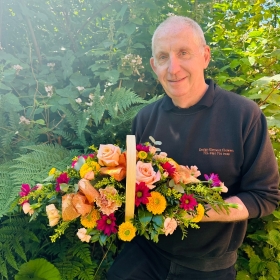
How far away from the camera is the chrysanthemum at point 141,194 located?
1.02 metres

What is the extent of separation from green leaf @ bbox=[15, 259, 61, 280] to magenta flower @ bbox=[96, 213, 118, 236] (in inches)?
27.9

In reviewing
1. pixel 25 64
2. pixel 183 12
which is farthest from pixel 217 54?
pixel 25 64

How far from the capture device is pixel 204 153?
146 centimetres

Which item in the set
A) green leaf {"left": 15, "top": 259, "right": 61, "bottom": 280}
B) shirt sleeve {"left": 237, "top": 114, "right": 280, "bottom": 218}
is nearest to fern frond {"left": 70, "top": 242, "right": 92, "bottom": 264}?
green leaf {"left": 15, "top": 259, "right": 61, "bottom": 280}

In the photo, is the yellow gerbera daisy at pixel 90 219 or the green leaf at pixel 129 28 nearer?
the yellow gerbera daisy at pixel 90 219

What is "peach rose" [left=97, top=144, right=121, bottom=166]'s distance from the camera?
1.07 m

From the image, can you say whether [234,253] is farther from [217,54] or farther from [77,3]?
[77,3]

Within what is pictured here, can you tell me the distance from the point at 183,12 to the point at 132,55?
0.65 m

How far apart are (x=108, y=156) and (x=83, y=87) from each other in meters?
1.23

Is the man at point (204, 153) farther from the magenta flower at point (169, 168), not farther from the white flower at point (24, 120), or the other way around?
the white flower at point (24, 120)

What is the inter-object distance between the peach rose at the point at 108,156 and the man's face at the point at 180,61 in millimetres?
613

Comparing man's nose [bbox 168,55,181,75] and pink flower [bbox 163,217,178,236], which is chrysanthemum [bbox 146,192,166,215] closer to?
pink flower [bbox 163,217,178,236]

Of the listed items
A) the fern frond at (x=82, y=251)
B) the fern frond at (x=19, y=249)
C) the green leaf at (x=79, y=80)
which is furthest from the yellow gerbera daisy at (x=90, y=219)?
the green leaf at (x=79, y=80)

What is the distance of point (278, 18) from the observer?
9.50ft
